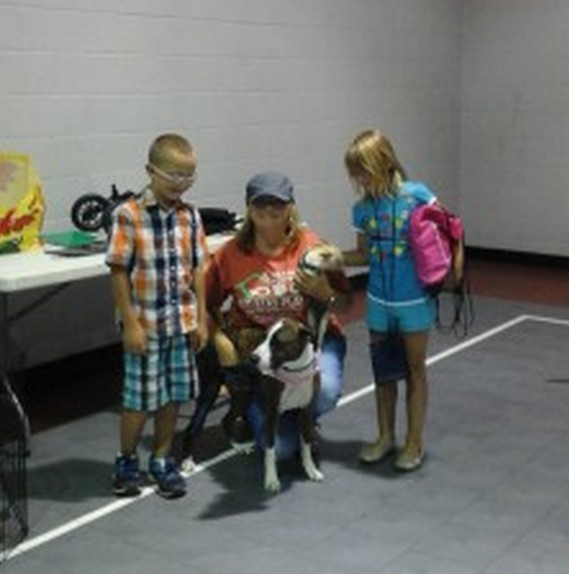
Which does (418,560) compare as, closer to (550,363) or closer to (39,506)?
(39,506)

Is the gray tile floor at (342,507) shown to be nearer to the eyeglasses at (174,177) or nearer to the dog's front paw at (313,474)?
the dog's front paw at (313,474)

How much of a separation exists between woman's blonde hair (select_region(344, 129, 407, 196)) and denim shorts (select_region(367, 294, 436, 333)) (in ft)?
1.36

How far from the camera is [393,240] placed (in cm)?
359

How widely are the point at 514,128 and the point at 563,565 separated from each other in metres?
5.44

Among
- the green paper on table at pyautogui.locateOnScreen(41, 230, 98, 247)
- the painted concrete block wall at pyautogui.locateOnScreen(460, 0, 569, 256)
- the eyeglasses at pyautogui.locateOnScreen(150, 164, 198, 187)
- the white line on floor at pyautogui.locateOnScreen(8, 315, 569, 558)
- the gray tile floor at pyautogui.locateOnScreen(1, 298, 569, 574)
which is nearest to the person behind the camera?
the gray tile floor at pyautogui.locateOnScreen(1, 298, 569, 574)

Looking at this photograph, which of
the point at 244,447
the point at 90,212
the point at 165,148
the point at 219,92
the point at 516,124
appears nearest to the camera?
the point at 165,148

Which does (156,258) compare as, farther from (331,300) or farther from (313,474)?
(313,474)

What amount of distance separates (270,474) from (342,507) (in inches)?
11.8

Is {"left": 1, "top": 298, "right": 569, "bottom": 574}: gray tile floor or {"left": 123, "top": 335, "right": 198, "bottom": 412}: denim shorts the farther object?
{"left": 123, "top": 335, "right": 198, "bottom": 412}: denim shorts

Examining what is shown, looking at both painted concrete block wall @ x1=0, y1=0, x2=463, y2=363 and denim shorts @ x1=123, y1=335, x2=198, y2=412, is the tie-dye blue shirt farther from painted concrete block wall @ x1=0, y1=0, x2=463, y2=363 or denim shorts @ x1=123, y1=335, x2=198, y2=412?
painted concrete block wall @ x1=0, y1=0, x2=463, y2=363

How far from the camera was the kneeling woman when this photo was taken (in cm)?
351

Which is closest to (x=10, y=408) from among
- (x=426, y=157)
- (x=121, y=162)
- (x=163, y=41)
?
(x=121, y=162)

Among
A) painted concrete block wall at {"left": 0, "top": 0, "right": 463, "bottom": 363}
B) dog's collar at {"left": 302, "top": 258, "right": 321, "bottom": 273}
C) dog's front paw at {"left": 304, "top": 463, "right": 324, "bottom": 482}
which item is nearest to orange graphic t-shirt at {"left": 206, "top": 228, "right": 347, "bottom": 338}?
dog's collar at {"left": 302, "top": 258, "right": 321, "bottom": 273}

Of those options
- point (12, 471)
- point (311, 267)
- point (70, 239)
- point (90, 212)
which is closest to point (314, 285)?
point (311, 267)
